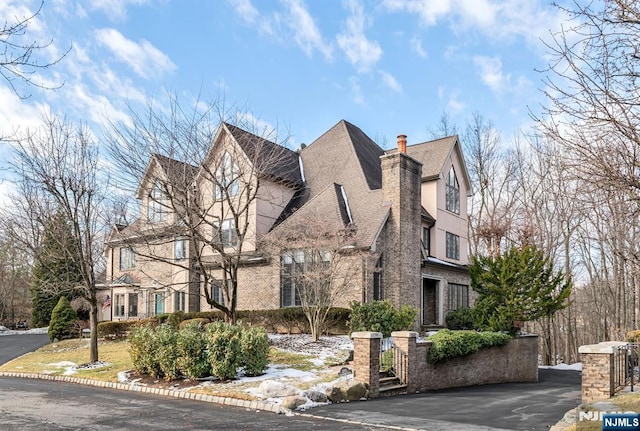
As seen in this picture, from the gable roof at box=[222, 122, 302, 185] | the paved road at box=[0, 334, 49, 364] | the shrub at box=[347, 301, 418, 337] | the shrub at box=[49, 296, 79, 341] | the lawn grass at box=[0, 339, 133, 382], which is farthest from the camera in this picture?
the shrub at box=[49, 296, 79, 341]

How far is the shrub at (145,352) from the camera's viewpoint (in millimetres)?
15836

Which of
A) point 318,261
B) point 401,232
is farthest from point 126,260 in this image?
point 401,232

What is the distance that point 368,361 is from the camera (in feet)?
46.2

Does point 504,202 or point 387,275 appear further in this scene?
point 504,202

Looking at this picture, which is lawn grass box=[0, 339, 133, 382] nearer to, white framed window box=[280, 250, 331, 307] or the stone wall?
white framed window box=[280, 250, 331, 307]

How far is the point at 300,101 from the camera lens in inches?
654

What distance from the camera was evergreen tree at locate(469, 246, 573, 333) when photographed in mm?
Answer: 23266

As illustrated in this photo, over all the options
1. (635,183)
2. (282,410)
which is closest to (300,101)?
(282,410)

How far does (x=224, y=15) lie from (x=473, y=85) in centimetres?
600

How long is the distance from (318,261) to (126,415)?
10.8 meters

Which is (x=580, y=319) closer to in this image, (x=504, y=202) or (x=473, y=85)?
(x=504, y=202)

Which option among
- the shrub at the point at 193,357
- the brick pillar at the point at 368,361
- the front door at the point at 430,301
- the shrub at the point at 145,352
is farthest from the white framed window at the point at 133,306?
the brick pillar at the point at 368,361

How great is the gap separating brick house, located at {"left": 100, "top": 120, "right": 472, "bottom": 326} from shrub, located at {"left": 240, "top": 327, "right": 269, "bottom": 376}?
3.54 m

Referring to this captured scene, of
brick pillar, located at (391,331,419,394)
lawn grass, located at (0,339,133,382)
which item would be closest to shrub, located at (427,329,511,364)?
brick pillar, located at (391,331,419,394)
